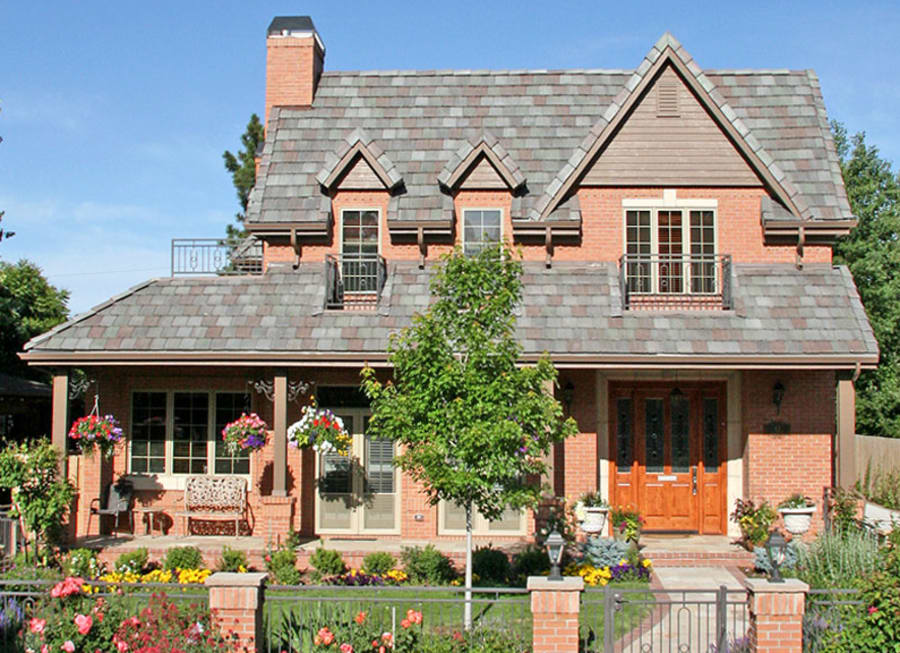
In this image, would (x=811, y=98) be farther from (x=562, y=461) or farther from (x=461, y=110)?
(x=562, y=461)

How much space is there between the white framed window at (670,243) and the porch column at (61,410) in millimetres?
9691

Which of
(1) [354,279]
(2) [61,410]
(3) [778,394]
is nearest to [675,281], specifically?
(3) [778,394]

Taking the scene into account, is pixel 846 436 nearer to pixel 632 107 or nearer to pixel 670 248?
pixel 670 248

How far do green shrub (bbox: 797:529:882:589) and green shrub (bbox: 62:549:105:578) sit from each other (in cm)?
981

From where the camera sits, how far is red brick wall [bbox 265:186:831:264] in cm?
1719

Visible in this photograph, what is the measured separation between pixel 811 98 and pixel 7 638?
16425mm

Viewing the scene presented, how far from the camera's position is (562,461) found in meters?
16.0

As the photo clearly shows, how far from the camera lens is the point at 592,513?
1481cm

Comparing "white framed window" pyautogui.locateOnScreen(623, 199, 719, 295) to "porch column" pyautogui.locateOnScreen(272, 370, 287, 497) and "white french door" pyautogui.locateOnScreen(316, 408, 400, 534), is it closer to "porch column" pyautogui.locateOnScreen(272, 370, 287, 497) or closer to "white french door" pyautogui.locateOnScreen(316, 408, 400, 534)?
"white french door" pyautogui.locateOnScreen(316, 408, 400, 534)

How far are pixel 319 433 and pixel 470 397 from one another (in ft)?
14.9

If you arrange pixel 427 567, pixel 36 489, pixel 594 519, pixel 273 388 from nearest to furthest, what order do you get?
pixel 427 567, pixel 36 489, pixel 594 519, pixel 273 388

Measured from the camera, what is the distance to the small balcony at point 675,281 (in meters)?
16.5

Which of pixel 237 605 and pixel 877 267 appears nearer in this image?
pixel 237 605

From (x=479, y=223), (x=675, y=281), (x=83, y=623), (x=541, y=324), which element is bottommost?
(x=83, y=623)
